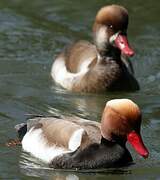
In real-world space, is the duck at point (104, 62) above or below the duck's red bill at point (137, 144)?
below

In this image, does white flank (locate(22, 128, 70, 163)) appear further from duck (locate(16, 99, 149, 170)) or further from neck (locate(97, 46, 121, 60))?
neck (locate(97, 46, 121, 60))

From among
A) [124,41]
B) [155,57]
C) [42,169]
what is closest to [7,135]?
[42,169]

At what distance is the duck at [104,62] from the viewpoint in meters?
12.4

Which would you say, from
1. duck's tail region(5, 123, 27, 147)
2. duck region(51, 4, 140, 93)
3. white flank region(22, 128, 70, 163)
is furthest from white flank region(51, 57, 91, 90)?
white flank region(22, 128, 70, 163)

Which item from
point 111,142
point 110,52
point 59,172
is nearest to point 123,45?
point 110,52

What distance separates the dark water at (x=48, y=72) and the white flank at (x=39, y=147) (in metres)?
0.10

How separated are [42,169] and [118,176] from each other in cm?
78

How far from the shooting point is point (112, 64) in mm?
12750

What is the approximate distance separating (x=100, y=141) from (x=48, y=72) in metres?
4.51

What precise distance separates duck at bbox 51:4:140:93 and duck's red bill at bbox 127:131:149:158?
321 centimetres

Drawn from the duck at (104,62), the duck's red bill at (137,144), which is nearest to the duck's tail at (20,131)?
the duck's red bill at (137,144)

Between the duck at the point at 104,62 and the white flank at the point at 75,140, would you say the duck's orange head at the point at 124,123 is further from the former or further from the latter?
the duck at the point at 104,62

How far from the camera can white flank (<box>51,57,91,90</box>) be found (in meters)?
12.8

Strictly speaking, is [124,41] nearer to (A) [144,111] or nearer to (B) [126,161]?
(A) [144,111]
